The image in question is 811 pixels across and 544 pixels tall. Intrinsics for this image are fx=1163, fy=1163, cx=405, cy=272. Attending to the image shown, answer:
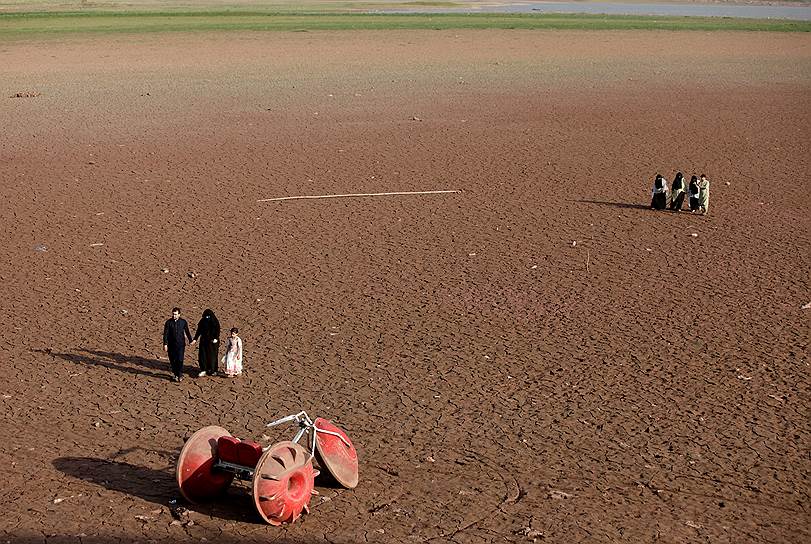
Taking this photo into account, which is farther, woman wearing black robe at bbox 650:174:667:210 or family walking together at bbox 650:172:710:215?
woman wearing black robe at bbox 650:174:667:210

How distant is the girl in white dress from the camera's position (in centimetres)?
1397

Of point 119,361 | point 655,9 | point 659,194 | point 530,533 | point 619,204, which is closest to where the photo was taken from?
point 530,533

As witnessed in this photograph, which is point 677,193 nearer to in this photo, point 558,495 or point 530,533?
point 558,495

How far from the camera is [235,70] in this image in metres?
43.0

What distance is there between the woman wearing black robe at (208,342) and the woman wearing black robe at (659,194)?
11858mm

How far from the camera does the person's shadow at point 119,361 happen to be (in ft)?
47.2

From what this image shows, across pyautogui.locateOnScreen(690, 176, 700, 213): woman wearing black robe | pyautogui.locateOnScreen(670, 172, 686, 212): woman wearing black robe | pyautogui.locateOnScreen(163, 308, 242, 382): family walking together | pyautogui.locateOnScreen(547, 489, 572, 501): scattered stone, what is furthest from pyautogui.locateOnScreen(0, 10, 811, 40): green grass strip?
pyautogui.locateOnScreen(547, 489, 572, 501): scattered stone

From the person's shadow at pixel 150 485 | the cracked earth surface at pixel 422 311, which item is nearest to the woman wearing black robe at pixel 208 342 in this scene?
the cracked earth surface at pixel 422 311

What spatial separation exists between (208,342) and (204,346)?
3.5 inches

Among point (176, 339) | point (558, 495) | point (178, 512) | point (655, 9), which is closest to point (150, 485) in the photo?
point (178, 512)

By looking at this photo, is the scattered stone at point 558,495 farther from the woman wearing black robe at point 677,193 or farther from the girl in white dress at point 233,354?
the woman wearing black robe at point 677,193

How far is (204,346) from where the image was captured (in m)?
14.1

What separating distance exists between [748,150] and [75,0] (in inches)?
2680

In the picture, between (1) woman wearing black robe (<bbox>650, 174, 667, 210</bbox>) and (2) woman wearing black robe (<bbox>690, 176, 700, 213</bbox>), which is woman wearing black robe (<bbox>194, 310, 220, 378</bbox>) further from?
(2) woman wearing black robe (<bbox>690, 176, 700, 213</bbox>)
